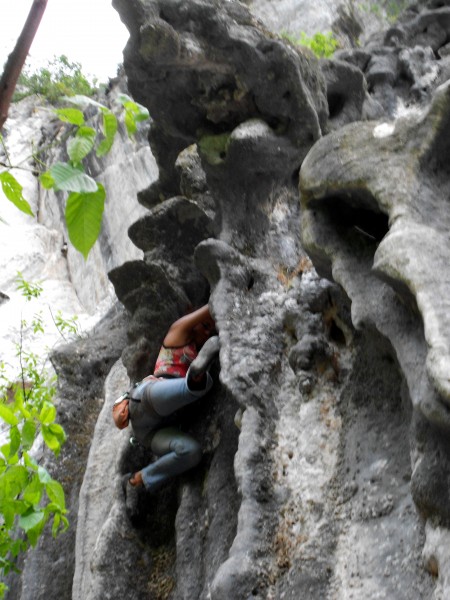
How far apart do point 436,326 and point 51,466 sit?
364cm

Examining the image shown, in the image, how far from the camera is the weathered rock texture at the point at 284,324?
2393mm

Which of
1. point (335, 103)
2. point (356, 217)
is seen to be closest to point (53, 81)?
point (335, 103)

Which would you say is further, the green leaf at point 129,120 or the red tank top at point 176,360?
the red tank top at point 176,360

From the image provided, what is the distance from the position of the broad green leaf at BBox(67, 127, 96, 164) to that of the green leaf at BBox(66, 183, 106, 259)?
0.22 m

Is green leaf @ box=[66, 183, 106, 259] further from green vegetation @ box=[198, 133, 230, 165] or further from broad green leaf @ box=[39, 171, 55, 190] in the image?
green vegetation @ box=[198, 133, 230, 165]

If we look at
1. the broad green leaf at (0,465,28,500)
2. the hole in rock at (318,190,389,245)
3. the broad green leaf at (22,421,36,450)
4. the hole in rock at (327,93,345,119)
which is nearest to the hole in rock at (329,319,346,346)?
the hole in rock at (318,190,389,245)

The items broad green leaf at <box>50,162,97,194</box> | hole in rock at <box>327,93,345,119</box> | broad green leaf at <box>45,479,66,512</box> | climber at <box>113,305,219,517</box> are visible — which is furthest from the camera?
hole in rock at <box>327,93,345,119</box>

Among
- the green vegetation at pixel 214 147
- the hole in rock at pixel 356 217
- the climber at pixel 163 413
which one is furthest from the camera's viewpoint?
the green vegetation at pixel 214 147

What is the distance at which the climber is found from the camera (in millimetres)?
3686

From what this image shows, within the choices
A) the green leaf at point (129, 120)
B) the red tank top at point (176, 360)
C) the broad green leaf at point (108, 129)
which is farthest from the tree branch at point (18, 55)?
the red tank top at point (176, 360)

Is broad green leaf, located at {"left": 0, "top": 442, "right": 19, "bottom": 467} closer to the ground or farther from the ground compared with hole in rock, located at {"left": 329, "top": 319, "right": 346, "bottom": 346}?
farther from the ground

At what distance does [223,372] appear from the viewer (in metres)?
3.36

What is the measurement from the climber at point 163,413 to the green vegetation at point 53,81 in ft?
33.1

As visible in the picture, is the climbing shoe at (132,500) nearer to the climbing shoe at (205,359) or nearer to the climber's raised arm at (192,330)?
the climbing shoe at (205,359)
